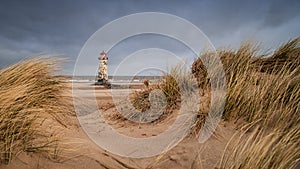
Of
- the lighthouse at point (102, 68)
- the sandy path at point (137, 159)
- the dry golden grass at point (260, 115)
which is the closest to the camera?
the dry golden grass at point (260, 115)

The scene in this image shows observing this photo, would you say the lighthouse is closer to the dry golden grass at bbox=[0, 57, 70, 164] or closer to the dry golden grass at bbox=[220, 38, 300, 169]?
the dry golden grass at bbox=[0, 57, 70, 164]

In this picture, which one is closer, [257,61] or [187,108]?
[187,108]

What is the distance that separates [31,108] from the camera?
2912 mm

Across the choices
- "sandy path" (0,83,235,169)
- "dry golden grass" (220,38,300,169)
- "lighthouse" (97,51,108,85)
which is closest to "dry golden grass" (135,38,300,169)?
"dry golden grass" (220,38,300,169)

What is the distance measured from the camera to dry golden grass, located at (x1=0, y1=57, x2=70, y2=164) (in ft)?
7.84

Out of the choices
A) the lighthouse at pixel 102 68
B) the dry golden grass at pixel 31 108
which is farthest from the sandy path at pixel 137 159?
the lighthouse at pixel 102 68

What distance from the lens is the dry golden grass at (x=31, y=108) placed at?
2389 mm

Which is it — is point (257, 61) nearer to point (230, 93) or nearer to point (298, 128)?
point (230, 93)

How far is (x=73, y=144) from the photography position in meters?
2.69

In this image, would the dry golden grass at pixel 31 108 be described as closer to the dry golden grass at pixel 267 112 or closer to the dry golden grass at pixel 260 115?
the dry golden grass at pixel 260 115

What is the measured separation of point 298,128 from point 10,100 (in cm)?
302

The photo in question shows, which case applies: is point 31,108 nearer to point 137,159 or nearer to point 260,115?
point 137,159

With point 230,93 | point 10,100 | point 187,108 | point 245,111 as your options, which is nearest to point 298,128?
point 245,111

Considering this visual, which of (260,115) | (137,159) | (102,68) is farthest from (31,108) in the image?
(102,68)
